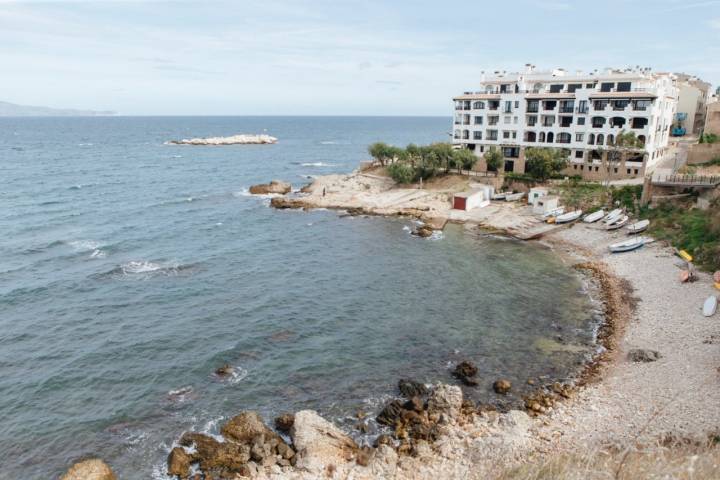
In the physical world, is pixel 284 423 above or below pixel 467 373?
below

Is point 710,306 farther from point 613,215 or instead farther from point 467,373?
point 613,215

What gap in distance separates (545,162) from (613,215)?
16898mm

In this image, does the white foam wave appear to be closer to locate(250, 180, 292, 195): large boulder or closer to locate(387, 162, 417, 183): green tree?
locate(250, 180, 292, 195): large boulder

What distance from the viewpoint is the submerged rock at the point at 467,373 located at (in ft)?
116

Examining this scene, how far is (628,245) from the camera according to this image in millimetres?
58438

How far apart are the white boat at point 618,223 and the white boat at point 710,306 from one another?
25.9 metres

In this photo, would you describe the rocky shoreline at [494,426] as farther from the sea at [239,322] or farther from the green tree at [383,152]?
the green tree at [383,152]

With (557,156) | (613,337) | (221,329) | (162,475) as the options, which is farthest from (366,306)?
(557,156)

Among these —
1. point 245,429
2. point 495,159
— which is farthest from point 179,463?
point 495,159

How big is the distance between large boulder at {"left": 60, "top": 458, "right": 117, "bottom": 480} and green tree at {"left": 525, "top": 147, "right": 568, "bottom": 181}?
7514cm

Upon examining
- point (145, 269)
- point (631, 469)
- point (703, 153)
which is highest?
point (703, 153)

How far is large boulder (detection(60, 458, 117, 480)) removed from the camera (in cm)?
2622

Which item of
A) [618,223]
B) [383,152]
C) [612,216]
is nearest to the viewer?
[618,223]

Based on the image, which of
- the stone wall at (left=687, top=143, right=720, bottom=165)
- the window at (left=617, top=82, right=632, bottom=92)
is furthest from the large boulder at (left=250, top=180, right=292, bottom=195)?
the stone wall at (left=687, top=143, right=720, bottom=165)
